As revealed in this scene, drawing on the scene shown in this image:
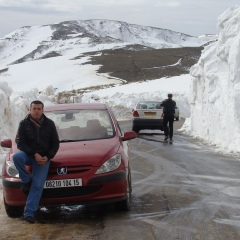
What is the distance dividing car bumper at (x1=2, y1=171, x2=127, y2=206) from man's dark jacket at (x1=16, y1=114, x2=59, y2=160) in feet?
1.42

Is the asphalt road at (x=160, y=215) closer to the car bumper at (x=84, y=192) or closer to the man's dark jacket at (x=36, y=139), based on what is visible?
the car bumper at (x=84, y=192)

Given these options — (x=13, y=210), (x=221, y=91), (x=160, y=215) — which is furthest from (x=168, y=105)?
(x=13, y=210)

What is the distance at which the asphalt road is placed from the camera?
578 centimetres

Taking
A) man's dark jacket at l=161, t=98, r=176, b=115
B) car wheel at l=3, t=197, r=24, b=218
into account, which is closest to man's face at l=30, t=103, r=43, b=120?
car wheel at l=3, t=197, r=24, b=218

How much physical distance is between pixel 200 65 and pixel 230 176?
40.1 feet

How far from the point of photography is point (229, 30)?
58.0ft

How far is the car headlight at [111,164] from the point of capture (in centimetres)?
650

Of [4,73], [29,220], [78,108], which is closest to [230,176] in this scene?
[78,108]

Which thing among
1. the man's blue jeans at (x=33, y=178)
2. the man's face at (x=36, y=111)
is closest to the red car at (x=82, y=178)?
the man's blue jeans at (x=33, y=178)

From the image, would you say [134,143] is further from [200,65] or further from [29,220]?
[29,220]

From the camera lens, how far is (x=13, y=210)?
6.84m

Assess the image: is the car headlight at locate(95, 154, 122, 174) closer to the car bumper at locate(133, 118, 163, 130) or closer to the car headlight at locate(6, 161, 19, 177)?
the car headlight at locate(6, 161, 19, 177)

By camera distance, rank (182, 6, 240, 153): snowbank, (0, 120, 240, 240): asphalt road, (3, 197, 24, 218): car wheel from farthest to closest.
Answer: (182, 6, 240, 153): snowbank < (3, 197, 24, 218): car wheel < (0, 120, 240, 240): asphalt road

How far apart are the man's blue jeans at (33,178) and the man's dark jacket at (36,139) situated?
142 mm
